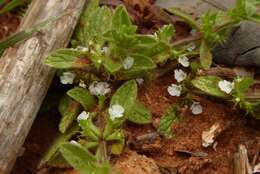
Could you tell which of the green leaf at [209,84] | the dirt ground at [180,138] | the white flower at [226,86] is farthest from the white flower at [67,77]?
the white flower at [226,86]

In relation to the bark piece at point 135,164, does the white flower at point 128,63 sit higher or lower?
higher

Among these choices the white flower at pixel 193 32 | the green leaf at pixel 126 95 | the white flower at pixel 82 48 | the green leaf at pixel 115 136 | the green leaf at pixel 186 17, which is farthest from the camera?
the white flower at pixel 193 32

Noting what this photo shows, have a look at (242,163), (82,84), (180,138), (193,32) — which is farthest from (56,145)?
(193,32)

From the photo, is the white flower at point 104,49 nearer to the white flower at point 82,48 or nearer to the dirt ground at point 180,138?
the white flower at point 82,48

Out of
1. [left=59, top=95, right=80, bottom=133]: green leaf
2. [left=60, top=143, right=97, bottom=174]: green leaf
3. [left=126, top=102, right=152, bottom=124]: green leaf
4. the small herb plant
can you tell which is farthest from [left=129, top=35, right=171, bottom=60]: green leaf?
[left=60, top=143, right=97, bottom=174]: green leaf

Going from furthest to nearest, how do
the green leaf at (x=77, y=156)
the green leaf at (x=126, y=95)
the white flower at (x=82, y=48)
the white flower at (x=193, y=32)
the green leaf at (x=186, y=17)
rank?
the white flower at (x=193, y=32) < the green leaf at (x=186, y=17) < the white flower at (x=82, y=48) < the green leaf at (x=126, y=95) < the green leaf at (x=77, y=156)

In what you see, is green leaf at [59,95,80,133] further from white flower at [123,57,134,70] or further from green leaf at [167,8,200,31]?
green leaf at [167,8,200,31]

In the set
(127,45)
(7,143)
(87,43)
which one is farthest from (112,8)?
(7,143)
